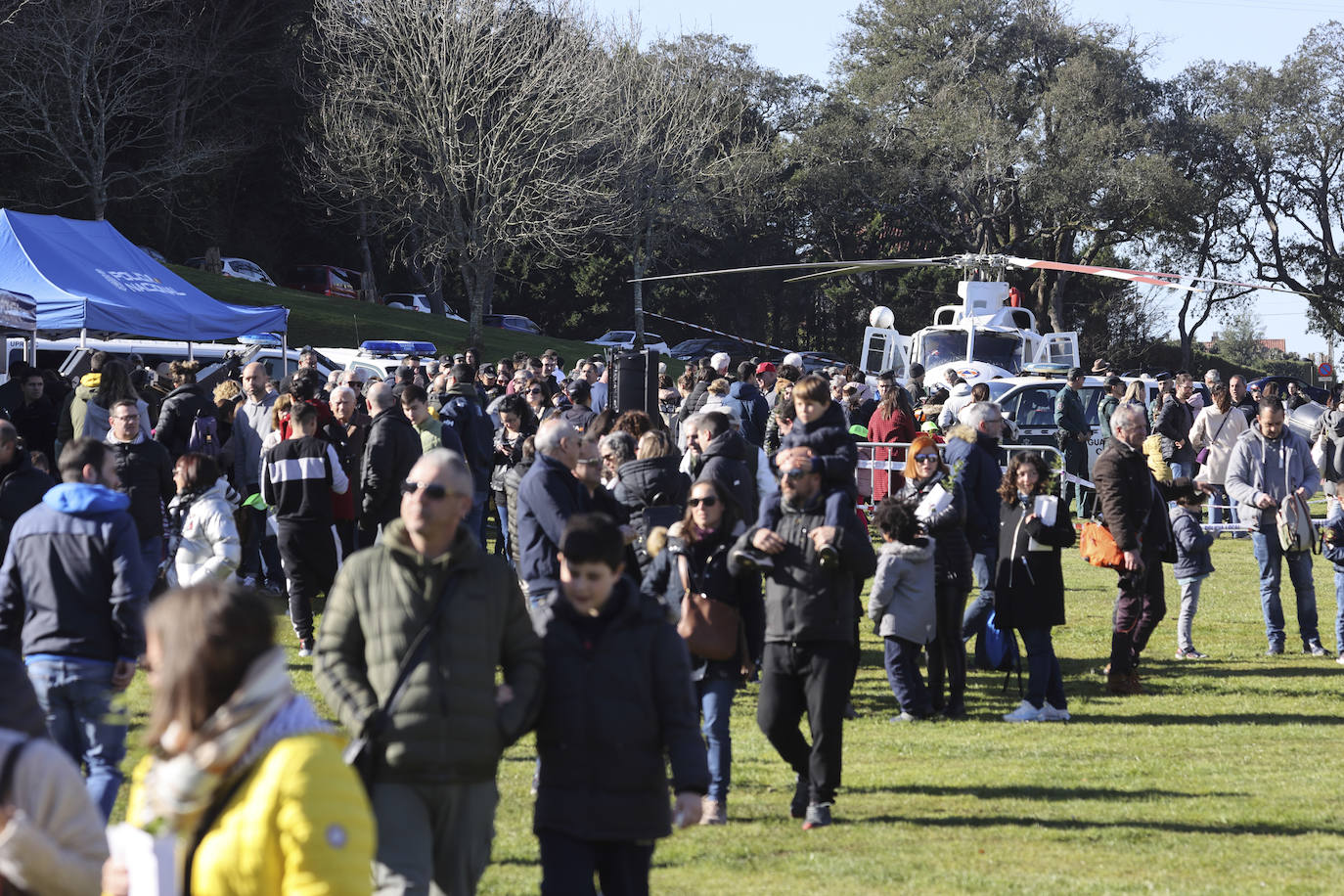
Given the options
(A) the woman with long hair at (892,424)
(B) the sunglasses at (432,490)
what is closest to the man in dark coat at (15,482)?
(B) the sunglasses at (432,490)

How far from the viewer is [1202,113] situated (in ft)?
171

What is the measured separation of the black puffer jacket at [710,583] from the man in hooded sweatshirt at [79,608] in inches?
87.1

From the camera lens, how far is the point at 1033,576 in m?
8.57

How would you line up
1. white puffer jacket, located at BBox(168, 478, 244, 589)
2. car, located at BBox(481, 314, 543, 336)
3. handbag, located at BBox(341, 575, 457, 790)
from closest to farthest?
handbag, located at BBox(341, 575, 457, 790), white puffer jacket, located at BBox(168, 478, 244, 589), car, located at BBox(481, 314, 543, 336)

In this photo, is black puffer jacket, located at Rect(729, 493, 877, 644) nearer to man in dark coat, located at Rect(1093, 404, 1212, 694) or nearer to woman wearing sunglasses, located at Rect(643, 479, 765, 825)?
woman wearing sunglasses, located at Rect(643, 479, 765, 825)

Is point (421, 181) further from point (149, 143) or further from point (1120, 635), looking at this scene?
point (1120, 635)

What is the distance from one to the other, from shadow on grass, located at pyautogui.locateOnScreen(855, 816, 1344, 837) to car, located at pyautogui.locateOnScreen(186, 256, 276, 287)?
42.0 meters

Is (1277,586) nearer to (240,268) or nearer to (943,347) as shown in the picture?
(943,347)

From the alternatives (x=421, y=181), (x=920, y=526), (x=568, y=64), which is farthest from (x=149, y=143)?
(x=920, y=526)

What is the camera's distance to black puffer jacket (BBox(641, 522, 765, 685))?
21.1 feet

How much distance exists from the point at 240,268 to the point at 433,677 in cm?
4579

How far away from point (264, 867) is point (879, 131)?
2028 inches

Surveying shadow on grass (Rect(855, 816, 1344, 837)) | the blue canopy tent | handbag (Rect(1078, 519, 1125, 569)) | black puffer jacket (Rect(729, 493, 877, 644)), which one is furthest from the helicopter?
black puffer jacket (Rect(729, 493, 877, 644))

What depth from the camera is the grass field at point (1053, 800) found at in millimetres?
5949
